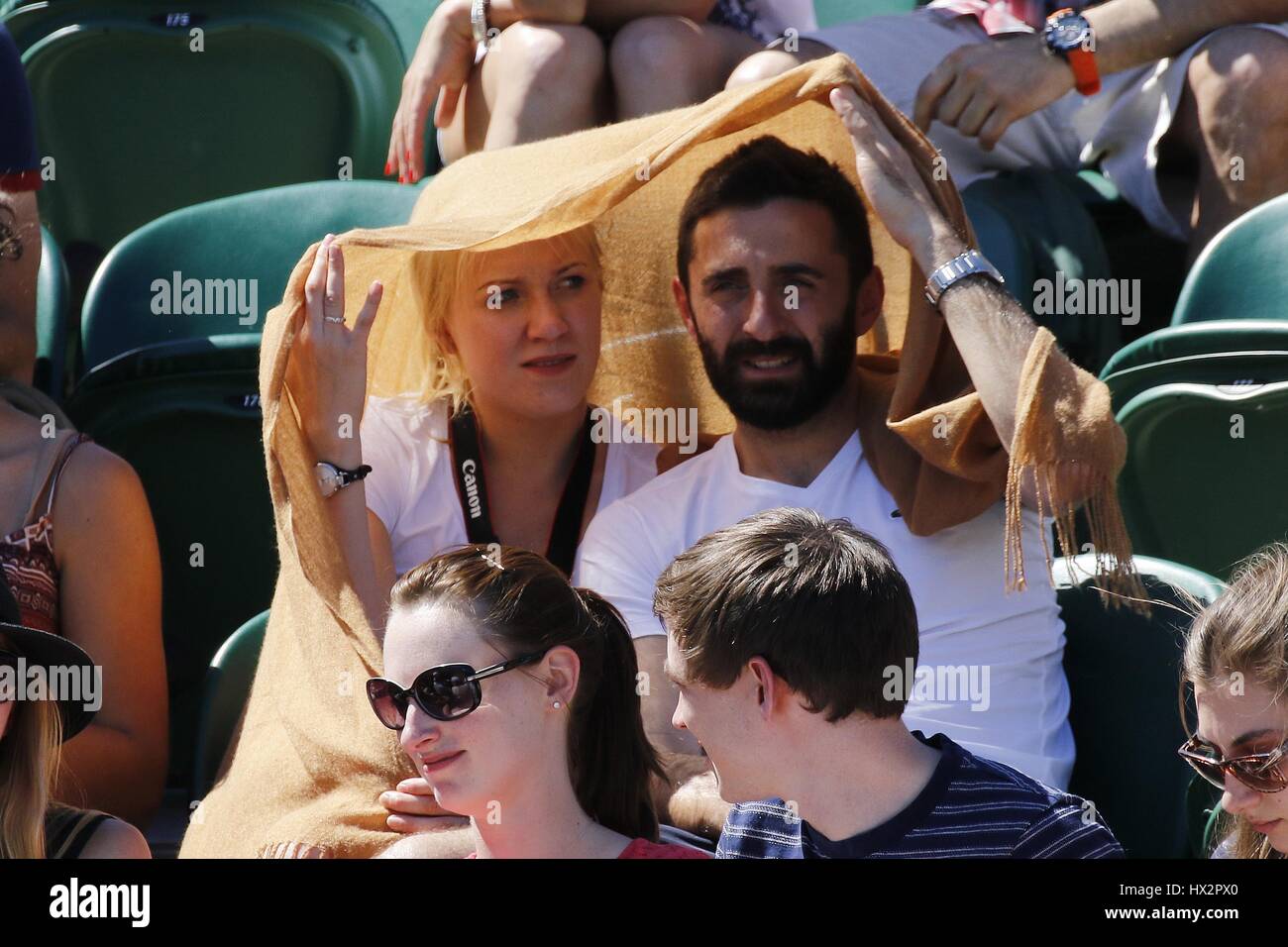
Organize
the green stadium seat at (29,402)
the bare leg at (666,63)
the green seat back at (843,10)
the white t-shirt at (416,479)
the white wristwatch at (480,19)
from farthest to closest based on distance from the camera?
the green seat back at (843,10), the white wristwatch at (480,19), the bare leg at (666,63), the white t-shirt at (416,479), the green stadium seat at (29,402)

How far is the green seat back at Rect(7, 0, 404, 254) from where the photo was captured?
3.70 meters

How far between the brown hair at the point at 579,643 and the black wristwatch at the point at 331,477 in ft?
1.52

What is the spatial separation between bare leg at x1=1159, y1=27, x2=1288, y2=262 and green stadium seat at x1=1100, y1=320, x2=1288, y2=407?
573 millimetres

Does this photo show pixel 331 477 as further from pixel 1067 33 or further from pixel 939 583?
pixel 1067 33

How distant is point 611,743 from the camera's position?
6.24 ft

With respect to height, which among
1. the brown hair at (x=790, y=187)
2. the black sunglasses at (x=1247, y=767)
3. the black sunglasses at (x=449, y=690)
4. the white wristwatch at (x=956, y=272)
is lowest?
the black sunglasses at (x=1247, y=767)

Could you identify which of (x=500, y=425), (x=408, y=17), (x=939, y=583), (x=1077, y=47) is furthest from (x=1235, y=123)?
(x=408, y=17)

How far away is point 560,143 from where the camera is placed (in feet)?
8.61

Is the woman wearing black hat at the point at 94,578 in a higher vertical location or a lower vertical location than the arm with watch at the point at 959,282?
lower

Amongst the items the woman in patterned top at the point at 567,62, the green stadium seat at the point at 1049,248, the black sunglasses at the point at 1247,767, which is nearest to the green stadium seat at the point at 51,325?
the woman in patterned top at the point at 567,62

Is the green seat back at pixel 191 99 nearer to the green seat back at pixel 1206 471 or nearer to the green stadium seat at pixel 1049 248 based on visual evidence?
the green stadium seat at pixel 1049 248

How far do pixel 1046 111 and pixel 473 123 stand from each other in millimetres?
1057

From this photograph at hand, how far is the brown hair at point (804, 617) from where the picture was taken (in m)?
1.71

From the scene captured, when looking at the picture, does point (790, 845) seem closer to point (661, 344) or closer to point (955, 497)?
point (955, 497)
